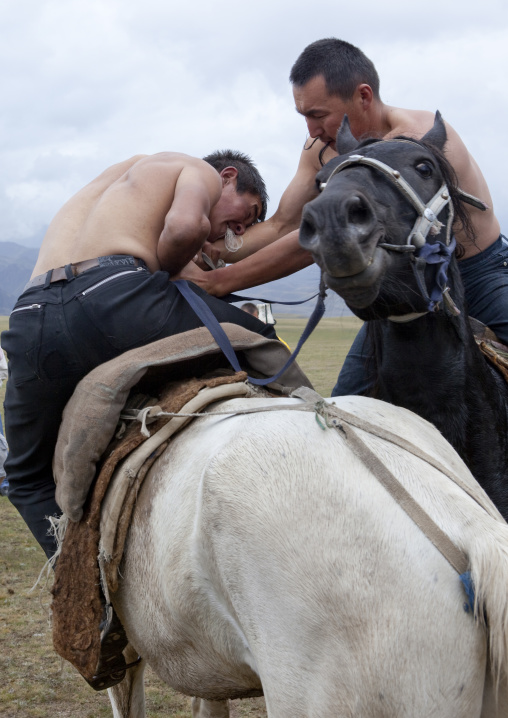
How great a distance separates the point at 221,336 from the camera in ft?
8.52

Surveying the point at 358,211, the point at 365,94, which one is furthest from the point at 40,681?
the point at 365,94

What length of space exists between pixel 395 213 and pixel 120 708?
2726 millimetres

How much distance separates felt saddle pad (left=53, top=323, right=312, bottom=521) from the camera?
8.08 ft

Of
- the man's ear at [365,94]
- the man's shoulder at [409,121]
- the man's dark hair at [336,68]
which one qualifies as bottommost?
the man's shoulder at [409,121]

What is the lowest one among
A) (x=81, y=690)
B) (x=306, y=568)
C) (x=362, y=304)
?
(x=81, y=690)

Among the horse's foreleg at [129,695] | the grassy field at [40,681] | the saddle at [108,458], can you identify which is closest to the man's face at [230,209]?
the grassy field at [40,681]

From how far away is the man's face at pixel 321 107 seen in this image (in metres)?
3.08

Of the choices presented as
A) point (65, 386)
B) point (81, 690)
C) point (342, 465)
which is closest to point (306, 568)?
point (342, 465)

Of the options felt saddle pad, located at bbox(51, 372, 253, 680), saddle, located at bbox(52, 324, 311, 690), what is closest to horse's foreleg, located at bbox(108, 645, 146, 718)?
saddle, located at bbox(52, 324, 311, 690)

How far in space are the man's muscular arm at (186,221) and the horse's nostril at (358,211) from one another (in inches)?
41.4

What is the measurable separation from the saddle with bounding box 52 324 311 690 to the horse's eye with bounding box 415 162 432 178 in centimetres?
92

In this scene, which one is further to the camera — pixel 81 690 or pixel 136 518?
pixel 81 690

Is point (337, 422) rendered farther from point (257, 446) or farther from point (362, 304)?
point (362, 304)

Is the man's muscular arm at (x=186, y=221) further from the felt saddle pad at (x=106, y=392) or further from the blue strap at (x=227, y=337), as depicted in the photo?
the felt saddle pad at (x=106, y=392)
